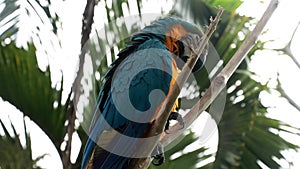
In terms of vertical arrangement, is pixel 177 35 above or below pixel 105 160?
above

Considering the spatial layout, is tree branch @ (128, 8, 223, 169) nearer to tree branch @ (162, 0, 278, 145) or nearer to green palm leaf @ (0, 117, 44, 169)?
tree branch @ (162, 0, 278, 145)

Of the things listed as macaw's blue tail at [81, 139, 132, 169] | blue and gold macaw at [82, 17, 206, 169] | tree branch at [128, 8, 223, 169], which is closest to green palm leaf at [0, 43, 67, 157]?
blue and gold macaw at [82, 17, 206, 169]

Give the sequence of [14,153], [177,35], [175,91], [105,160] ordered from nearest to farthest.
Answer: [175,91], [105,160], [177,35], [14,153]

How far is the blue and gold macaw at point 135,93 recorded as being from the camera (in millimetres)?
2252

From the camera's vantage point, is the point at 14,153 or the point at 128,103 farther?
the point at 14,153

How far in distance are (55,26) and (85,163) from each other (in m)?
1.14

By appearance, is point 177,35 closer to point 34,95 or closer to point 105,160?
point 105,160

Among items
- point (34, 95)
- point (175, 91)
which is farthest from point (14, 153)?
point (175, 91)

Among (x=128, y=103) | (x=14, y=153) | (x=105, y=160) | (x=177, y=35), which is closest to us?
(x=105, y=160)

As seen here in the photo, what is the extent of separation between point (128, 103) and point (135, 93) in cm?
5

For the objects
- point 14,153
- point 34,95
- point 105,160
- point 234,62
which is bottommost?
point 14,153

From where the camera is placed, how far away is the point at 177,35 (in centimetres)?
271

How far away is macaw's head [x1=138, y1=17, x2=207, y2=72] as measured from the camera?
2641mm

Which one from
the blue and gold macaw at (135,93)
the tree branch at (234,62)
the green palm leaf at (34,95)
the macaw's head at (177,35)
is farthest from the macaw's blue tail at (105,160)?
the green palm leaf at (34,95)
